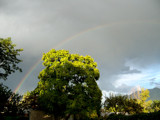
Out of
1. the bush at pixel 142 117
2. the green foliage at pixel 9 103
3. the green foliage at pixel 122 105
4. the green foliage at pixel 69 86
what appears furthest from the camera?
the green foliage at pixel 122 105

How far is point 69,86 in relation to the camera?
79.8ft

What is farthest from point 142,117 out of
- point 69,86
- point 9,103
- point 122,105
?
point 122,105

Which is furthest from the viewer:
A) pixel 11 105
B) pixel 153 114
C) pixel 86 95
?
pixel 86 95

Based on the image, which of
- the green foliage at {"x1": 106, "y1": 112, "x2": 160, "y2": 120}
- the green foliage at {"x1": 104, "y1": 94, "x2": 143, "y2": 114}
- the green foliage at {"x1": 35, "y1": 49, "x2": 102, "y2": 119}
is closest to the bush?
the green foliage at {"x1": 106, "y1": 112, "x2": 160, "y2": 120}

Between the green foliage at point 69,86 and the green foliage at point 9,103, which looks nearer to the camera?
the green foliage at point 9,103

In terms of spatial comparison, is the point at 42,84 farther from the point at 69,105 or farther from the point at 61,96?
the point at 69,105

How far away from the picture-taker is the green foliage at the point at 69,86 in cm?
2275

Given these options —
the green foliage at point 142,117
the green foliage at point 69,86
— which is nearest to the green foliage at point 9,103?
the green foliage at point 69,86

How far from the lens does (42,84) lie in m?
25.2

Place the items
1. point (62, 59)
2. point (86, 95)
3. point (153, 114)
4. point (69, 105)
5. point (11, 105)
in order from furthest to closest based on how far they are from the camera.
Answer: point (62, 59) < point (86, 95) < point (69, 105) < point (153, 114) < point (11, 105)

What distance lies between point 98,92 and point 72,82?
4332mm

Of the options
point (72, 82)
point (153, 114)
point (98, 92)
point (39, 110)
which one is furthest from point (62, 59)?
point (153, 114)

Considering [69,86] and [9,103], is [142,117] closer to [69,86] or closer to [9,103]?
[69,86]

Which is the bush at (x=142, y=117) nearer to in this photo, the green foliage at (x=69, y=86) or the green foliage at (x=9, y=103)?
the green foliage at (x=69, y=86)
